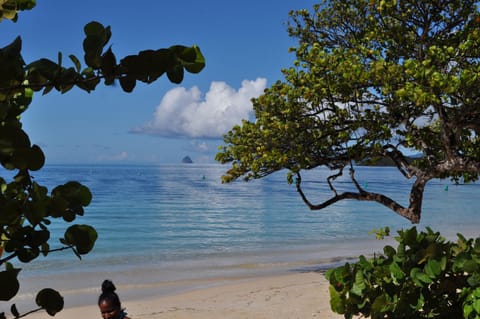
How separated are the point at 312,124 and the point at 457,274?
16.7 feet

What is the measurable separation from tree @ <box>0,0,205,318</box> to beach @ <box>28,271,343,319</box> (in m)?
8.99

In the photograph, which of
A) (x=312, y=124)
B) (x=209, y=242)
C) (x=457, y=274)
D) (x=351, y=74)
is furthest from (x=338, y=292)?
(x=209, y=242)

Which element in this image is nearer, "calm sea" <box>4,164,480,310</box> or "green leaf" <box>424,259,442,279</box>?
"green leaf" <box>424,259,442,279</box>

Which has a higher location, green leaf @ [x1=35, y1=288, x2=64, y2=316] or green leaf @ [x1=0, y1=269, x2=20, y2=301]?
green leaf @ [x1=0, y1=269, x2=20, y2=301]

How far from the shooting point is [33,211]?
134 cm

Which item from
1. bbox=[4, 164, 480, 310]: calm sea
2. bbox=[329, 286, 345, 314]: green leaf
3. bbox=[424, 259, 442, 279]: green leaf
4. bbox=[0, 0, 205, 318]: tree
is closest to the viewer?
bbox=[0, 0, 205, 318]: tree

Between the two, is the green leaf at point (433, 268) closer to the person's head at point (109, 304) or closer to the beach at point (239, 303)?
the person's head at point (109, 304)

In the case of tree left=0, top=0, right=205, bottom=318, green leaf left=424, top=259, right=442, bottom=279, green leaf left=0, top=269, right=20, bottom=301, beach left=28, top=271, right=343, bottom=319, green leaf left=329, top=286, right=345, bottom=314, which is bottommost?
beach left=28, top=271, right=343, bottom=319

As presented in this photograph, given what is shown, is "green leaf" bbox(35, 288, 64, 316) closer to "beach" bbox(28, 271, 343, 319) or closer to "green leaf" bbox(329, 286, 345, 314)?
"green leaf" bbox(329, 286, 345, 314)

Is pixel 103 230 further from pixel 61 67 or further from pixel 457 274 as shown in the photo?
pixel 61 67

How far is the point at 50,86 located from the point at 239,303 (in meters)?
11.8

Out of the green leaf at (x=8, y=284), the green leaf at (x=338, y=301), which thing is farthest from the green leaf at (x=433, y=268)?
the green leaf at (x=8, y=284)

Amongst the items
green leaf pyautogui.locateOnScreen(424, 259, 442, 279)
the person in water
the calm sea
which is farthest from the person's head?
the calm sea

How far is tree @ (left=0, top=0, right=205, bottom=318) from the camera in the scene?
48.7 inches
